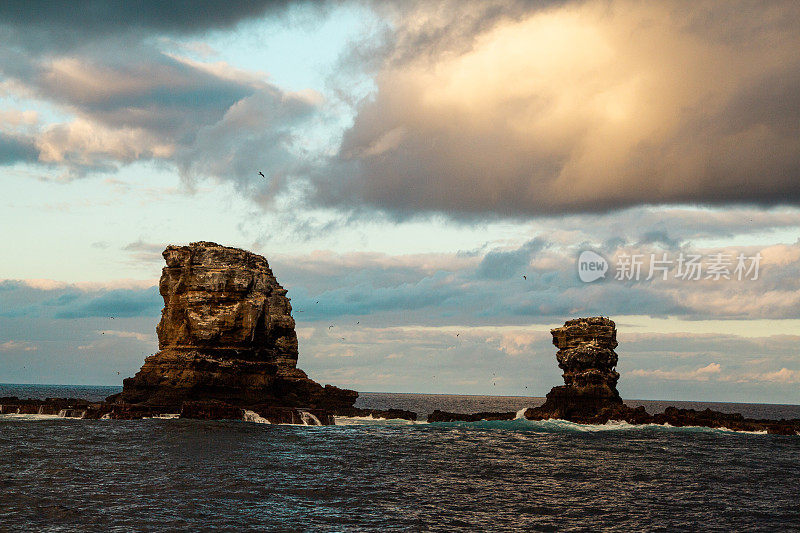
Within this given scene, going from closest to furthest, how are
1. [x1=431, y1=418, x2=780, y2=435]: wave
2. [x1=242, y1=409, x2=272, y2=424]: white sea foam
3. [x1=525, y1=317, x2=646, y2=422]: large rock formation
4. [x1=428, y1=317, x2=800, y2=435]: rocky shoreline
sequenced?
[x1=242, y1=409, x2=272, y2=424]: white sea foam < [x1=431, y1=418, x2=780, y2=435]: wave < [x1=428, y1=317, x2=800, y2=435]: rocky shoreline < [x1=525, y1=317, x2=646, y2=422]: large rock formation

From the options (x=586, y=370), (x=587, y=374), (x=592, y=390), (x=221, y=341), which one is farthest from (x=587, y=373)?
(x=221, y=341)

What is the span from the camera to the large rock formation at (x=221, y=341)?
76.3 metres

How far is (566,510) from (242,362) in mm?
56809

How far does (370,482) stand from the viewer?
117ft

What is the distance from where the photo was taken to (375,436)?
63.4 metres

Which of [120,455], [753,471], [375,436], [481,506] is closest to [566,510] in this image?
[481,506]

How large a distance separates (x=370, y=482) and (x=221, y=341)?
158 ft

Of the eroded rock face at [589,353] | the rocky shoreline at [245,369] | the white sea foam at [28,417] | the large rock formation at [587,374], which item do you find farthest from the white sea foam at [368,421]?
the white sea foam at [28,417]

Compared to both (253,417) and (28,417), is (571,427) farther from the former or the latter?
(28,417)

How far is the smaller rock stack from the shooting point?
289ft

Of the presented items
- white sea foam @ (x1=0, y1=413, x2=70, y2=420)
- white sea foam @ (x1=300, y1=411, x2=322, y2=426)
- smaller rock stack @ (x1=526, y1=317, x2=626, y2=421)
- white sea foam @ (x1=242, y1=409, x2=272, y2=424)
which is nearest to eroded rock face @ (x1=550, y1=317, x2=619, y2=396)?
smaller rock stack @ (x1=526, y1=317, x2=626, y2=421)

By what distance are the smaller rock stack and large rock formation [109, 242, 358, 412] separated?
28766 mm

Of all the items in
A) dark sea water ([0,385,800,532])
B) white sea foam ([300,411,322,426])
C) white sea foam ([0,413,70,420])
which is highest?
white sea foam ([300,411,322,426])

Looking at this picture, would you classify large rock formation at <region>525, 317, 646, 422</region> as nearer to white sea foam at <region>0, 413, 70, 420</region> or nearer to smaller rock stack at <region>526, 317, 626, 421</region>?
smaller rock stack at <region>526, 317, 626, 421</region>
